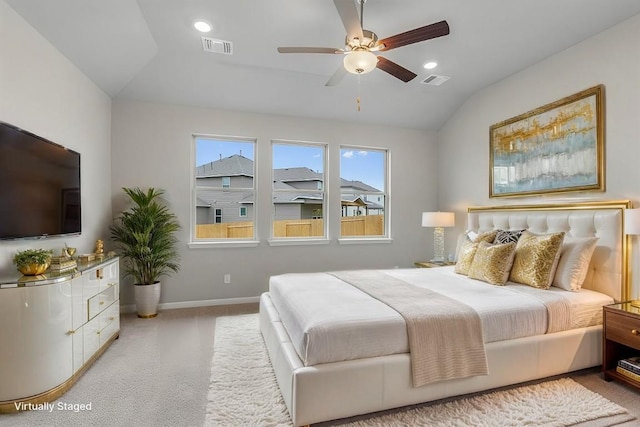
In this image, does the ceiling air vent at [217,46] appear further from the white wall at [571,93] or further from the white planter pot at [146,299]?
the white wall at [571,93]

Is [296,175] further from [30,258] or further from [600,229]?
[600,229]

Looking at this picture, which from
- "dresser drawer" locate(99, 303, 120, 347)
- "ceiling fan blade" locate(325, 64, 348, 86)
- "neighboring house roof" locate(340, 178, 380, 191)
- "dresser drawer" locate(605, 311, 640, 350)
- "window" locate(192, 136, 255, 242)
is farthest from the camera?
"neighboring house roof" locate(340, 178, 380, 191)

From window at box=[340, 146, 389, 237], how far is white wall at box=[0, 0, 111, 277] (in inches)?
125

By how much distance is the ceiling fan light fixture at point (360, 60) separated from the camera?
87.0 inches

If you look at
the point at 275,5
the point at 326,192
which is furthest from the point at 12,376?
the point at 326,192

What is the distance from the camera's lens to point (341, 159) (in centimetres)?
495

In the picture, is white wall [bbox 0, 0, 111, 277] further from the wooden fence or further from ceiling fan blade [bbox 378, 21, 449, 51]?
ceiling fan blade [bbox 378, 21, 449, 51]

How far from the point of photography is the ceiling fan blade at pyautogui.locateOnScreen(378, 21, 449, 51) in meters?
2.06

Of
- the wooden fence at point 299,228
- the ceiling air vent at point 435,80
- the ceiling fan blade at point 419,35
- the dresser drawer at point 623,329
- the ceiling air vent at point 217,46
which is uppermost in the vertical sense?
the ceiling air vent at point 217,46

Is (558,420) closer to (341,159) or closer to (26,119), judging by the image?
(341,159)

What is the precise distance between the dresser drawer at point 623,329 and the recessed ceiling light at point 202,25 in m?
4.19

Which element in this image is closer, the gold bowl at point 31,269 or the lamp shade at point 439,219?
the gold bowl at point 31,269

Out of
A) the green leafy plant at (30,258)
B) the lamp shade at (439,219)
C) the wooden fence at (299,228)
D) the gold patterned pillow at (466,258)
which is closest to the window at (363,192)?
the wooden fence at (299,228)

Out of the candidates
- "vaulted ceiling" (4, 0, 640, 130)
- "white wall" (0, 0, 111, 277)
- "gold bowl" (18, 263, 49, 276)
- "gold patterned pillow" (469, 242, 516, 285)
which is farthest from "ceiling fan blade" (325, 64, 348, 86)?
"gold bowl" (18, 263, 49, 276)
